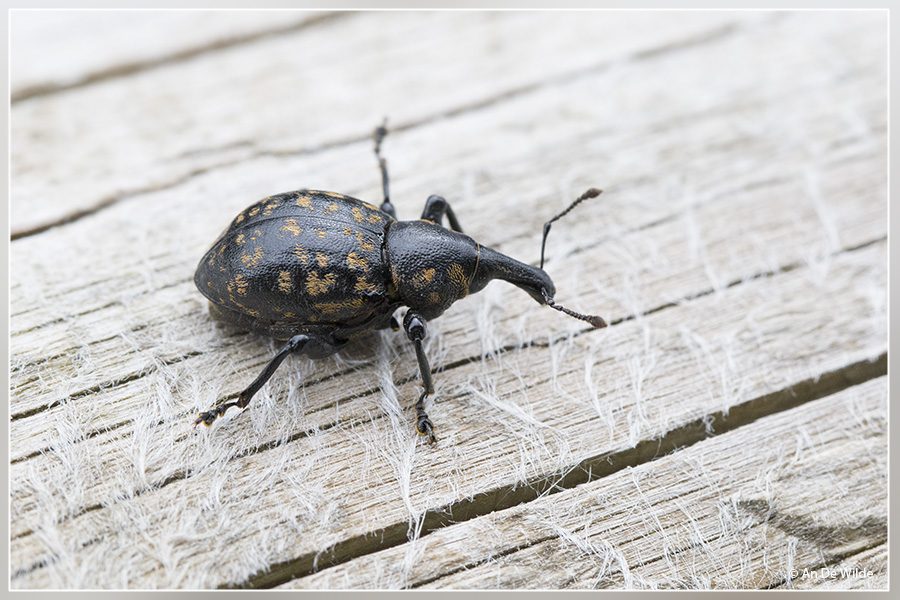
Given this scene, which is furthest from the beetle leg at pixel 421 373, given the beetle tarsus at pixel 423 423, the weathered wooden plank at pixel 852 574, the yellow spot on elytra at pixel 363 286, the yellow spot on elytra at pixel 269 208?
the weathered wooden plank at pixel 852 574

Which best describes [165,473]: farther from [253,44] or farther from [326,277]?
[253,44]

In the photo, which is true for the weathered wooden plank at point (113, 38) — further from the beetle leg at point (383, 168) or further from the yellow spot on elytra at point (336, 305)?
the yellow spot on elytra at point (336, 305)

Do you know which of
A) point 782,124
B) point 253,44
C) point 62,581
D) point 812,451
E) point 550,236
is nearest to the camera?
point 62,581

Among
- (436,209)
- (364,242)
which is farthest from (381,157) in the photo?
(364,242)

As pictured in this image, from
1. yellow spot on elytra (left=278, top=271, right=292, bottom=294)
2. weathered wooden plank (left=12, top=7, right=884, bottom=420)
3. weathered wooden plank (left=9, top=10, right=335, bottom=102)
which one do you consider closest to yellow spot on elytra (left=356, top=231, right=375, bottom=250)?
yellow spot on elytra (left=278, top=271, right=292, bottom=294)

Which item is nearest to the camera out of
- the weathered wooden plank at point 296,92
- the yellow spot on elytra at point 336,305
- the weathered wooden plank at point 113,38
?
the yellow spot on elytra at point 336,305

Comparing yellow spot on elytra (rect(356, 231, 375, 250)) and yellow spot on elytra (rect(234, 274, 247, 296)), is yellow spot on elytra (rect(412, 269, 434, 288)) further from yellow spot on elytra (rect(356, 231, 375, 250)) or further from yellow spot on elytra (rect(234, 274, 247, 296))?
yellow spot on elytra (rect(234, 274, 247, 296))

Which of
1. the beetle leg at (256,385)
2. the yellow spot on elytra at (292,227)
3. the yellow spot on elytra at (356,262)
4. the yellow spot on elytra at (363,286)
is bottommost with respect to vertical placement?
the beetle leg at (256,385)

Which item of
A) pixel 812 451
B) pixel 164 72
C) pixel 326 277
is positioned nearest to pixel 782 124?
pixel 812 451
